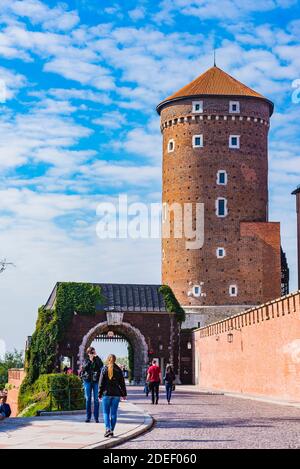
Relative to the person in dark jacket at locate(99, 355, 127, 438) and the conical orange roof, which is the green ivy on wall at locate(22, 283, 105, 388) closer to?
the conical orange roof

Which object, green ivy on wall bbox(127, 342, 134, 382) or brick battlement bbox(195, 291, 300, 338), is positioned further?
green ivy on wall bbox(127, 342, 134, 382)

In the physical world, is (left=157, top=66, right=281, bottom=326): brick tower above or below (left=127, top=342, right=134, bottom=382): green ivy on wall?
above

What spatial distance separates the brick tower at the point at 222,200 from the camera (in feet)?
177

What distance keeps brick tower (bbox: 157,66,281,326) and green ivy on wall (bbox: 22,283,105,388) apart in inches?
333

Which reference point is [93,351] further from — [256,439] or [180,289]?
[180,289]

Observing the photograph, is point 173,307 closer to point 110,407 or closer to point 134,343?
point 134,343

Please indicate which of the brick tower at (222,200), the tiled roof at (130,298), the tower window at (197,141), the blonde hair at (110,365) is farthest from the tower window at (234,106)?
the blonde hair at (110,365)

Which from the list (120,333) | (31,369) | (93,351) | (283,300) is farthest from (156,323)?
(93,351)

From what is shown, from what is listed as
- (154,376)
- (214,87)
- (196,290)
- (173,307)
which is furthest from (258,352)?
(214,87)

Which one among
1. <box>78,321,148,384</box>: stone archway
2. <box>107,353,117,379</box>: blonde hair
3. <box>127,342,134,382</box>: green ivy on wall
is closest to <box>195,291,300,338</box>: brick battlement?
<box>78,321,148,384</box>: stone archway

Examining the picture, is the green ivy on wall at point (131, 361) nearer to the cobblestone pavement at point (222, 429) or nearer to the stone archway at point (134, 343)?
the stone archway at point (134, 343)

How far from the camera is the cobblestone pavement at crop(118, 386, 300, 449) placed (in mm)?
11406

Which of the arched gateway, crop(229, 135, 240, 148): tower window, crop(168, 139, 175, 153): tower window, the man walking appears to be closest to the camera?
the man walking

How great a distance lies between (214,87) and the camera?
56.7 metres
